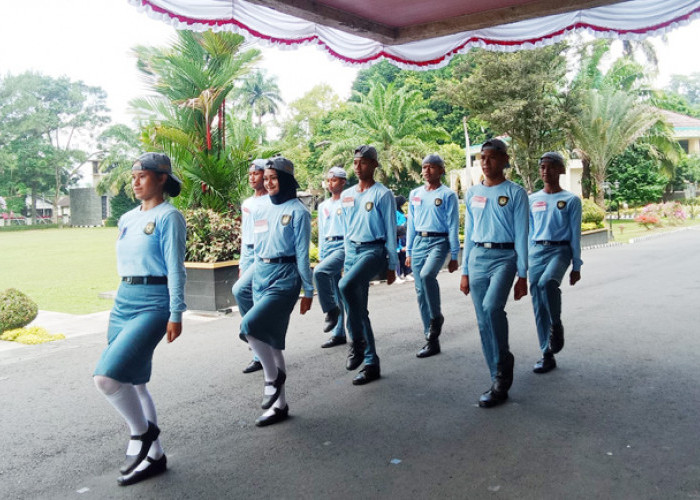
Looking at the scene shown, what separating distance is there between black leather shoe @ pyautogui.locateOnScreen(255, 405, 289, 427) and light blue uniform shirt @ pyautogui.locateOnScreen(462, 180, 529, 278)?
7.24 feet

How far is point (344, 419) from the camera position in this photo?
509 cm

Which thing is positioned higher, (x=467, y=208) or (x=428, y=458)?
(x=467, y=208)

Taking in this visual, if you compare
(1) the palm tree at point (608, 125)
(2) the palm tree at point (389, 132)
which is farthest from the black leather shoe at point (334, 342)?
(2) the palm tree at point (389, 132)

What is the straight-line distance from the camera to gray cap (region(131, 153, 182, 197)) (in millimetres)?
4199

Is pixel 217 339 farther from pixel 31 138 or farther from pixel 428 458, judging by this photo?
pixel 31 138

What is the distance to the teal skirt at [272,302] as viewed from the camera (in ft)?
16.2

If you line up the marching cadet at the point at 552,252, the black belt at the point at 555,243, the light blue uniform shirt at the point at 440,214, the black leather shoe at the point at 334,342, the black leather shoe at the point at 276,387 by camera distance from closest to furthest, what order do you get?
the black leather shoe at the point at 276,387
the marching cadet at the point at 552,252
the black belt at the point at 555,243
the light blue uniform shirt at the point at 440,214
the black leather shoe at the point at 334,342

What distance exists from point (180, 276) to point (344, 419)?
1850 mm

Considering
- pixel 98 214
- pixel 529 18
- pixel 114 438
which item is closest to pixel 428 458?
pixel 114 438

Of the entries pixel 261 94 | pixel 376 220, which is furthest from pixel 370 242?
pixel 261 94

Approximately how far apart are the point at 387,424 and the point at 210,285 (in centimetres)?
616

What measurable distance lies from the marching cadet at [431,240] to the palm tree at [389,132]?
86.5 ft

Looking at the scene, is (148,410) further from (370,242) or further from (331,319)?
(331,319)

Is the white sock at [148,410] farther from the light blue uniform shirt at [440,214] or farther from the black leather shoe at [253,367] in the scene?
the light blue uniform shirt at [440,214]
